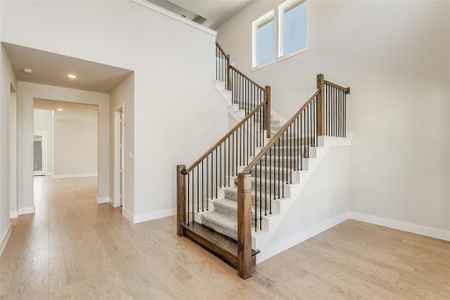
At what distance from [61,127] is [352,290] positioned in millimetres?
11800

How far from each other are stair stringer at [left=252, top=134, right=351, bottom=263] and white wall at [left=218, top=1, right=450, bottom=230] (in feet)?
3.28

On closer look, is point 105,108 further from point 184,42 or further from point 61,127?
point 61,127

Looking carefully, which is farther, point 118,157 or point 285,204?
point 118,157

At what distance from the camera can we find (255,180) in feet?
10.0

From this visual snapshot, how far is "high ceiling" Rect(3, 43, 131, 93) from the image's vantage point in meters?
3.25

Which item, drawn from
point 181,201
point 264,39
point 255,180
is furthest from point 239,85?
point 181,201

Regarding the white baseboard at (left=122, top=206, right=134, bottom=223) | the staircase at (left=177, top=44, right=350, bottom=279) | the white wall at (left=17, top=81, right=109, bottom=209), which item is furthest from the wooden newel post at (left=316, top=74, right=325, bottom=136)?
the white wall at (left=17, top=81, right=109, bottom=209)

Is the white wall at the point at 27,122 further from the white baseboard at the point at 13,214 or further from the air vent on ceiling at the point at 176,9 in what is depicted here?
the air vent on ceiling at the point at 176,9

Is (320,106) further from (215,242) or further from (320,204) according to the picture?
(215,242)

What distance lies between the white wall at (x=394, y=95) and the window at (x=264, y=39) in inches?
50.9

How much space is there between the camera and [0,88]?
285 cm

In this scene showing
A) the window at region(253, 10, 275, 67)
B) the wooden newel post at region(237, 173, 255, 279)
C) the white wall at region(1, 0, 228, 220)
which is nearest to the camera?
the wooden newel post at region(237, 173, 255, 279)

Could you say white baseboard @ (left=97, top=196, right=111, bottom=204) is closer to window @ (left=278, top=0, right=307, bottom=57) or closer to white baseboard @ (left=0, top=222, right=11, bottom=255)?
white baseboard @ (left=0, top=222, right=11, bottom=255)

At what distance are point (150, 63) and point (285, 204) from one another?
3.34 metres
